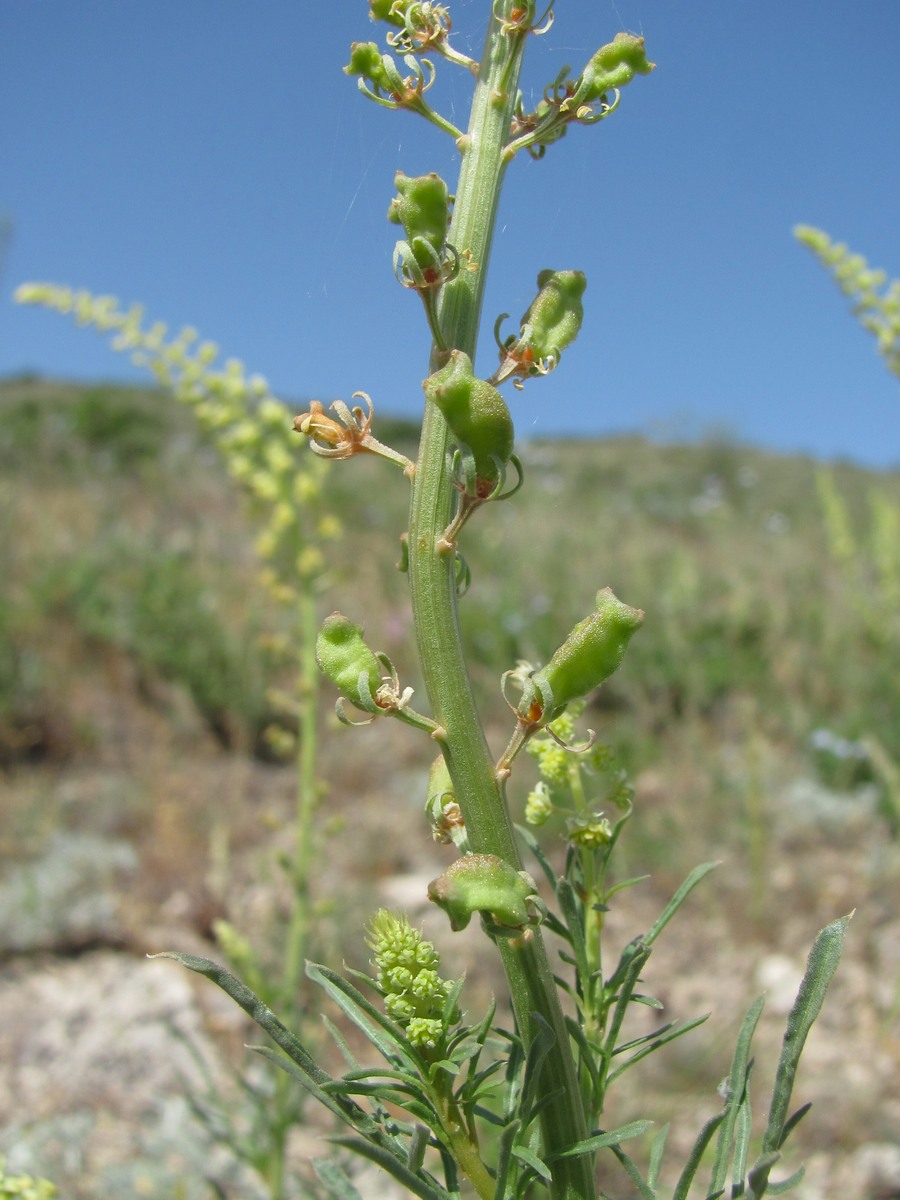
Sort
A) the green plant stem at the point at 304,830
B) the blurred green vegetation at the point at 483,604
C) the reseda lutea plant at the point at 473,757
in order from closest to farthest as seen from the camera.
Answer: the reseda lutea plant at the point at 473,757
the green plant stem at the point at 304,830
the blurred green vegetation at the point at 483,604

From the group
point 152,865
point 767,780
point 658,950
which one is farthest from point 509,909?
point 767,780

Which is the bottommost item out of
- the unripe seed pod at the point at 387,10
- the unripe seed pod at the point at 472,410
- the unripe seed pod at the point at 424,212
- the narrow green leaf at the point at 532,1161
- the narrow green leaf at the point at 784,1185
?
the narrow green leaf at the point at 784,1185

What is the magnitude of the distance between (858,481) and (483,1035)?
2428cm

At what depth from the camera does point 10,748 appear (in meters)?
5.18

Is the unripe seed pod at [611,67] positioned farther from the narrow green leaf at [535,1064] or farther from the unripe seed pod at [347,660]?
the narrow green leaf at [535,1064]

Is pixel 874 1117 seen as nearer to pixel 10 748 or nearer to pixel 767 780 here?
pixel 767 780

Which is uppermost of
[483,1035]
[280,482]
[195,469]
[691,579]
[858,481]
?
[858,481]

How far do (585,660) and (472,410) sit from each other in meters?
0.21

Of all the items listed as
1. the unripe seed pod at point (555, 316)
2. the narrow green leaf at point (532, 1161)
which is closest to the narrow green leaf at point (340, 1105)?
the narrow green leaf at point (532, 1161)

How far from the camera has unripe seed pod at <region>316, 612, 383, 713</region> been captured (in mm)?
766

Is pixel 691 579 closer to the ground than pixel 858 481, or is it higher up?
closer to the ground

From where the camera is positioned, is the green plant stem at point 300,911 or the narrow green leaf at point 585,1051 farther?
the green plant stem at point 300,911

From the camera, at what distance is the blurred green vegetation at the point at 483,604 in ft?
19.1

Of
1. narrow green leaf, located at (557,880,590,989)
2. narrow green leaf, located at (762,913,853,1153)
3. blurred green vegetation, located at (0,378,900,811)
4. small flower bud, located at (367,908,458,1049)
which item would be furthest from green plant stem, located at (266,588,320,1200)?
narrow green leaf, located at (762,913,853,1153)
